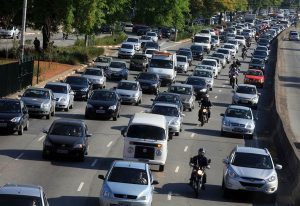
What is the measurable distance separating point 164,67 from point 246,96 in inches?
424

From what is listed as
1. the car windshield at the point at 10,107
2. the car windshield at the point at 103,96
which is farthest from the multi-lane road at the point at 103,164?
the car windshield at the point at 103,96

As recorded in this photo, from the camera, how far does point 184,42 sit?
412 ft

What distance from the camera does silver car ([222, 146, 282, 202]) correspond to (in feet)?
89.2

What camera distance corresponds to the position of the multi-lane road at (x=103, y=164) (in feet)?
88.2

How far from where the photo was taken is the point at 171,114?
4134 cm

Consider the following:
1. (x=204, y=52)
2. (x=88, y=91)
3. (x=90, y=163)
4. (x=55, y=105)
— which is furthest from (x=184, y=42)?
(x=90, y=163)

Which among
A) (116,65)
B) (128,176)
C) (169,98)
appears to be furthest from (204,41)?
(128,176)

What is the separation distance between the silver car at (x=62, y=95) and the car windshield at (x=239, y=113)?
8735mm

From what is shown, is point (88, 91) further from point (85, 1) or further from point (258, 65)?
point (258, 65)

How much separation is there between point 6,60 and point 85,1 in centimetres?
968

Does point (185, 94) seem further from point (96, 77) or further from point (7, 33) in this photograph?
point (7, 33)

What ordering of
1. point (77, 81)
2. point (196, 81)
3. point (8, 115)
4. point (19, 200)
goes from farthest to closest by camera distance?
point (196, 81) → point (77, 81) → point (8, 115) → point (19, 200)

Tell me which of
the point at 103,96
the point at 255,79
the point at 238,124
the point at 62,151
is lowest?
the point at 255,79

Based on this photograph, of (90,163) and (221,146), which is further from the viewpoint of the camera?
(221,146)
